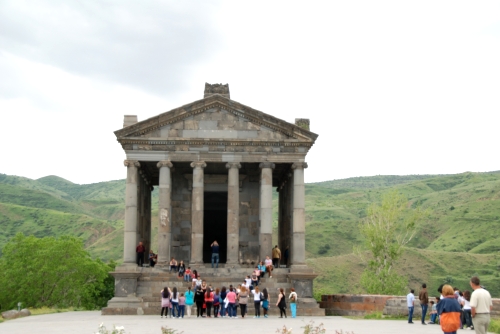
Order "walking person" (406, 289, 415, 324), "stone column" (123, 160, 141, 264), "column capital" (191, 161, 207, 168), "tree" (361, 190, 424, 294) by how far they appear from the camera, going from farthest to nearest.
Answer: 1. "tree" (361, 190, 424, 294)
2. "column capital" (191, 161, 207, 168)
3. "stone column" (123, 160, 141, 264)
4. "walking person" (406, 289, 415, 324)

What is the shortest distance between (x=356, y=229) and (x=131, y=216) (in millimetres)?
60641

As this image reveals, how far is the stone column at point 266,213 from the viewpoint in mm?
34500

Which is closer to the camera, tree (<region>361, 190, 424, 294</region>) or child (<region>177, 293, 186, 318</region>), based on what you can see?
child (<region>177, 293, 186, 318</region>)

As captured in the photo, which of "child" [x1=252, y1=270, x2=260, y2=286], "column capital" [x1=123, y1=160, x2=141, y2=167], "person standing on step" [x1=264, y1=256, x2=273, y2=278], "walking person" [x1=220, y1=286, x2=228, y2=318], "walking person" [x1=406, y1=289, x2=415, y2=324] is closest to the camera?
"walking person" [x1=406, y1=289, x2=415, y2=324]

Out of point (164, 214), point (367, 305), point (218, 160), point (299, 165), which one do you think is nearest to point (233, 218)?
point (218, 160)

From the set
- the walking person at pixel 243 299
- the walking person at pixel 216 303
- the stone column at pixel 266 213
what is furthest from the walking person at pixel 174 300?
the stone column at pixel 266 213

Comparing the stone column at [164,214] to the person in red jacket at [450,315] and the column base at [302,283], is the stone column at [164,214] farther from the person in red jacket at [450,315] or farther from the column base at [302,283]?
the person in red jacket at [450,315]

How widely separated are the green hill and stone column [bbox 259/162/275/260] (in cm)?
2541

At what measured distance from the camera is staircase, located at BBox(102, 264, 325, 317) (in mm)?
30688

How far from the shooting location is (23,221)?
118562 millimetres

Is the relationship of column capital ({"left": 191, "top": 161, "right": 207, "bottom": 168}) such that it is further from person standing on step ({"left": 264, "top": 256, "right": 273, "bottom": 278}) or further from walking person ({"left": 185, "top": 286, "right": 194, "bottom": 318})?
walking person ({"left": 185, "top": 286, "right": 194, "bottom": 318})

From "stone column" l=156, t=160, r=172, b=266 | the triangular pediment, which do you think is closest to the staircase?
"stone column" l=156, t=160, r=172, b=266

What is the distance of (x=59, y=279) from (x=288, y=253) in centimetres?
2284

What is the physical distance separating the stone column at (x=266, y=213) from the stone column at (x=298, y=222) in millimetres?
1314
